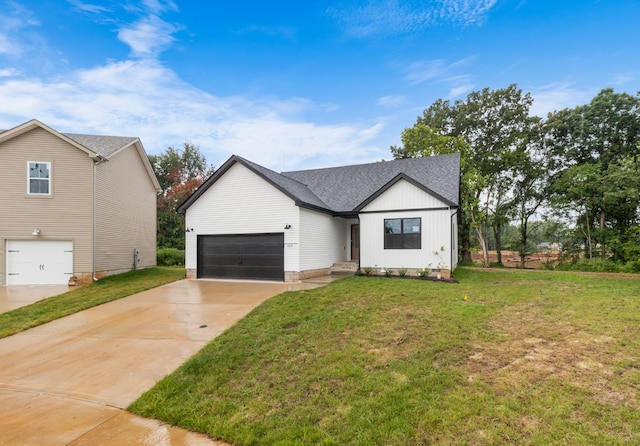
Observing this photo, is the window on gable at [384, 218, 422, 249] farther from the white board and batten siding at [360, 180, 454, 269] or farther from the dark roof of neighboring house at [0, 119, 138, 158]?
the dark roof of neighboring house at [0, 119, 138, 158]

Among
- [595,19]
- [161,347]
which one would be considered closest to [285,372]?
[161,347]

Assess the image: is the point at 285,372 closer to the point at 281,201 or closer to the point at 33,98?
the point at 281,201

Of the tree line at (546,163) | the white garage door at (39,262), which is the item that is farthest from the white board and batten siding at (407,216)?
the white garage door at (39,262)

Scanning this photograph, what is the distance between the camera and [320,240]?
48.4 ft

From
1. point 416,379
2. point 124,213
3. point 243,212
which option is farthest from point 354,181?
point 416,379

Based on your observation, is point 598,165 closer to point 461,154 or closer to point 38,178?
point 461,154

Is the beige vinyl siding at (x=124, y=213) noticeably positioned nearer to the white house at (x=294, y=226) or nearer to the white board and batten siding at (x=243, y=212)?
the white house at (x=294, y=226)

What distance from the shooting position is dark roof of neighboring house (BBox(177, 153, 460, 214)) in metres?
13.7

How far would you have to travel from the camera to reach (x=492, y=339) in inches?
216

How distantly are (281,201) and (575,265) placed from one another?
1897 centimetres

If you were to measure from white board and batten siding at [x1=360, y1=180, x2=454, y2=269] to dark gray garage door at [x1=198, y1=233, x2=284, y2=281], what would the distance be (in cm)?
399

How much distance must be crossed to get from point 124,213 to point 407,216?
14479mm

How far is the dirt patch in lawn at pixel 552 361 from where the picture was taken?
150 inches

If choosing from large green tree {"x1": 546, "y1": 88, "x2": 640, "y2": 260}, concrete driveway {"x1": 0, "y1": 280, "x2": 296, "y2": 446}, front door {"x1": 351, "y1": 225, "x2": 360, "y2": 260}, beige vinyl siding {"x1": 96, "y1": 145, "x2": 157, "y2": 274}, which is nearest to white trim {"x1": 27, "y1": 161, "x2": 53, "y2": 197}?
beige vinyl siding {"x1": 96, "y1": 145, "x2": 157, "y2": 274}
